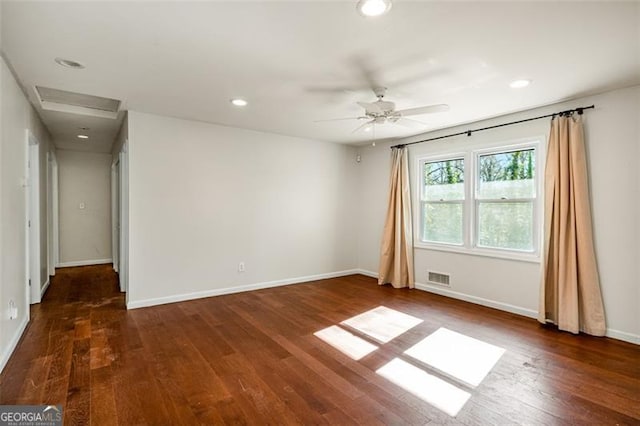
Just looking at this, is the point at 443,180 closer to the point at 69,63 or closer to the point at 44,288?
the point at 69,63

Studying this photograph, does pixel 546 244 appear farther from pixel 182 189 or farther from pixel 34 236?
pixel 34 236

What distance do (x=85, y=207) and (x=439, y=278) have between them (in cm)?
736

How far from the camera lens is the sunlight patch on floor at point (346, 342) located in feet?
9.29

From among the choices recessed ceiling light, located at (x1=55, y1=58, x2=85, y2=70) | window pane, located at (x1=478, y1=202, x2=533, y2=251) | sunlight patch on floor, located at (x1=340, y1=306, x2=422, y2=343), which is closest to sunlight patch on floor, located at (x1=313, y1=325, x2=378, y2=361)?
sunlight patch on floor, located at (x1=340, y1=306, x2=422, y2=343)

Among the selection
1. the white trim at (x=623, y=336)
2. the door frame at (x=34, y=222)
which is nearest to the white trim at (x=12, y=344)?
the door frame at (x=34, y=222)

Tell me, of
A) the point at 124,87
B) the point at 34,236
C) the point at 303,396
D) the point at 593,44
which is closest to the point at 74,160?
the point at 34,236

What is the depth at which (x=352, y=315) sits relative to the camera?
3816mm

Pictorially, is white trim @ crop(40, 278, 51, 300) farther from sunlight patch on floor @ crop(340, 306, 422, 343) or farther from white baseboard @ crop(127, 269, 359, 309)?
sunlight patch on floor @ crop(340, 306, 422, 343)

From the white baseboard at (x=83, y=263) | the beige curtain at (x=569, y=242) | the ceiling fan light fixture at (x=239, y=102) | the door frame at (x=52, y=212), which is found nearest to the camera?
the beige curtain at (x=569, y=242)

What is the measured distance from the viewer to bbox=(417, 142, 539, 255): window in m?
3.89

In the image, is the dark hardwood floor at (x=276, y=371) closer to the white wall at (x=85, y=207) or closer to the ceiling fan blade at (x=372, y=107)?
the ceiling fan blade at (x=372, y=107)

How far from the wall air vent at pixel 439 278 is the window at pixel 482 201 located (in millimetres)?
425

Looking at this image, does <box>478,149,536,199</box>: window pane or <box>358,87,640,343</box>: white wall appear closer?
<box>358,87,640,343</box>: white wall

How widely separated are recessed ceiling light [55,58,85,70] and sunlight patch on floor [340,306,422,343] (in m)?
3.51
